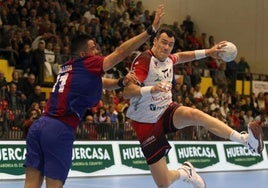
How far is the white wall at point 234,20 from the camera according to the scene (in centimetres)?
2602

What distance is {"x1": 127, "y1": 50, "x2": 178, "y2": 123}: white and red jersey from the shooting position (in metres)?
8.09

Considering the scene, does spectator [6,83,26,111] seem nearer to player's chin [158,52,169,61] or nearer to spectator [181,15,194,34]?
player's chin [158,52,169,61]

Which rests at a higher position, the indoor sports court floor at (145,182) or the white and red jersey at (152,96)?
the white and red jersey at (152,96)

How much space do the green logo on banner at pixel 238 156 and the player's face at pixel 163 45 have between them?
8890 mm

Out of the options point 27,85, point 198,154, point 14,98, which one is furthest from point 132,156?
point 27,85

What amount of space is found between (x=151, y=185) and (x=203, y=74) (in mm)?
10821

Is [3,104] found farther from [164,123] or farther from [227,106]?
[227,106]

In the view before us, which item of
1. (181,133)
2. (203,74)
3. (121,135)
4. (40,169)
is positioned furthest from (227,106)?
(40,169)

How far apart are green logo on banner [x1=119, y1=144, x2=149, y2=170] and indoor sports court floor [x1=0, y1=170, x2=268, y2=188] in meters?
0.44

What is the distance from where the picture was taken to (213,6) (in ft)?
89.8

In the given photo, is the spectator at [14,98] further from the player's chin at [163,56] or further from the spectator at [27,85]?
the player's chin at [163,56]

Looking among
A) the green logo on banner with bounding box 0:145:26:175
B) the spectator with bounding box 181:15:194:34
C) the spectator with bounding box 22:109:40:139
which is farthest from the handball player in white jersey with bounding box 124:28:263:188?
the spectator with bounding box 181:15:194:34

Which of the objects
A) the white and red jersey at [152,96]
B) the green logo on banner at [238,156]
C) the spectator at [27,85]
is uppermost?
the white and red jersey at [152,96]

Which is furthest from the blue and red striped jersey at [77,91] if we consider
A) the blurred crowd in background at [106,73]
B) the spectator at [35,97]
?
the spectator at [35,97]
